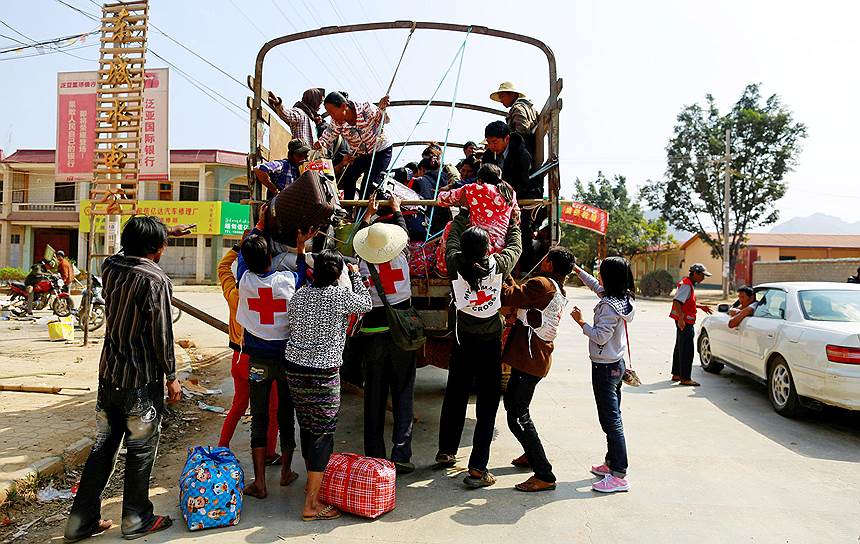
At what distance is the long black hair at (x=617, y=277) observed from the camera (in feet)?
14.0

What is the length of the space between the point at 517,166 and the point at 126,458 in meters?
3.92

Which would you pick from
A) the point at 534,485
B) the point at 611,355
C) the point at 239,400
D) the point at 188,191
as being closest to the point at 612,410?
the point at 611,355

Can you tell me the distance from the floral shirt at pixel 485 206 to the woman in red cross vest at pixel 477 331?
0.08m

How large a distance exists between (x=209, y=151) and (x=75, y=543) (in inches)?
1136

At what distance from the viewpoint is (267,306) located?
377 centimetres

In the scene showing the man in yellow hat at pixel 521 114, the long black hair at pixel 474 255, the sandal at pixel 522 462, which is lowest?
the sandal at pixel 522 462

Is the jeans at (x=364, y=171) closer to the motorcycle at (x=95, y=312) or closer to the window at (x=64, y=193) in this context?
the motorcycle at (x=95, y=312)

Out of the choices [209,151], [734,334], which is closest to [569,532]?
[734,334]

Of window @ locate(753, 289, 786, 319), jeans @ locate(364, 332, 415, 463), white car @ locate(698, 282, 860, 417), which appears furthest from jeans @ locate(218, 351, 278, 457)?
window @ locate(753, 289, 786, 319)

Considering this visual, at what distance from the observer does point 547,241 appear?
5.82 meters

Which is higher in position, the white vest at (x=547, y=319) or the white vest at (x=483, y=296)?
the white vest at (x=483, y=296)

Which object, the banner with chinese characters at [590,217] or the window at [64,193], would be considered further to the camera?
the window at [64,193]

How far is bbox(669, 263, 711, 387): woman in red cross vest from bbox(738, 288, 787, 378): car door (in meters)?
0.61

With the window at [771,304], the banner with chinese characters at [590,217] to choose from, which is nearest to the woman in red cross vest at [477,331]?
the window at [771,304]
